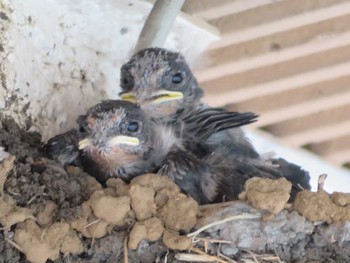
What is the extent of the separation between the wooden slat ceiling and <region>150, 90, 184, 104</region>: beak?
0.39 meters

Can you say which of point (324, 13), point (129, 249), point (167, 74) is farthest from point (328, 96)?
point (129, 249)

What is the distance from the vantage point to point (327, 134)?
14.4ft

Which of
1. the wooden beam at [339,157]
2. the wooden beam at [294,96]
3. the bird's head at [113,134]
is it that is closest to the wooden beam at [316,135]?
the wooden beam at [339,157]

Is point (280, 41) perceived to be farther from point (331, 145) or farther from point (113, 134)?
point (113, 134)

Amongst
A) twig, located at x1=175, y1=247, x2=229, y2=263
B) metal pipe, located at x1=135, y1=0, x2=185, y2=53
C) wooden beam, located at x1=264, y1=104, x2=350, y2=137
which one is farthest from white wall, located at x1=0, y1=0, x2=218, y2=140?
twig, located at x1=175, y1=247, x2=229, y2=263

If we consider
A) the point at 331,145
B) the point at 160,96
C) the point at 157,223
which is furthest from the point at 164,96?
the point at 331,145

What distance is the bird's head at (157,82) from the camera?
3.54 meters

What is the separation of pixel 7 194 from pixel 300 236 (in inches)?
32.2

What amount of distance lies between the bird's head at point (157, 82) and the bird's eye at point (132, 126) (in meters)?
0.21

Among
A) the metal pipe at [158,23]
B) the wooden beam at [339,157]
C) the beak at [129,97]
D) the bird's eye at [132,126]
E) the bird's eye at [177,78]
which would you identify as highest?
the metal pipe at [158,23]

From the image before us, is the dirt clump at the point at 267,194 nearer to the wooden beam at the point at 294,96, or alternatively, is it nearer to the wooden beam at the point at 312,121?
the wooden beam at the point at 294,96

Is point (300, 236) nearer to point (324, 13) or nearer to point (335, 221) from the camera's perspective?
point (335, 221)

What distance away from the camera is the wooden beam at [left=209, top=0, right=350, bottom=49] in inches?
148

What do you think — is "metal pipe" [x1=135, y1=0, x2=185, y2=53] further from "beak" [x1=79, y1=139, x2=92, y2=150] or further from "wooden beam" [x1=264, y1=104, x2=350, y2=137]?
"wooden beam" [x1=264, y1=104, x2=350, y2=137]
